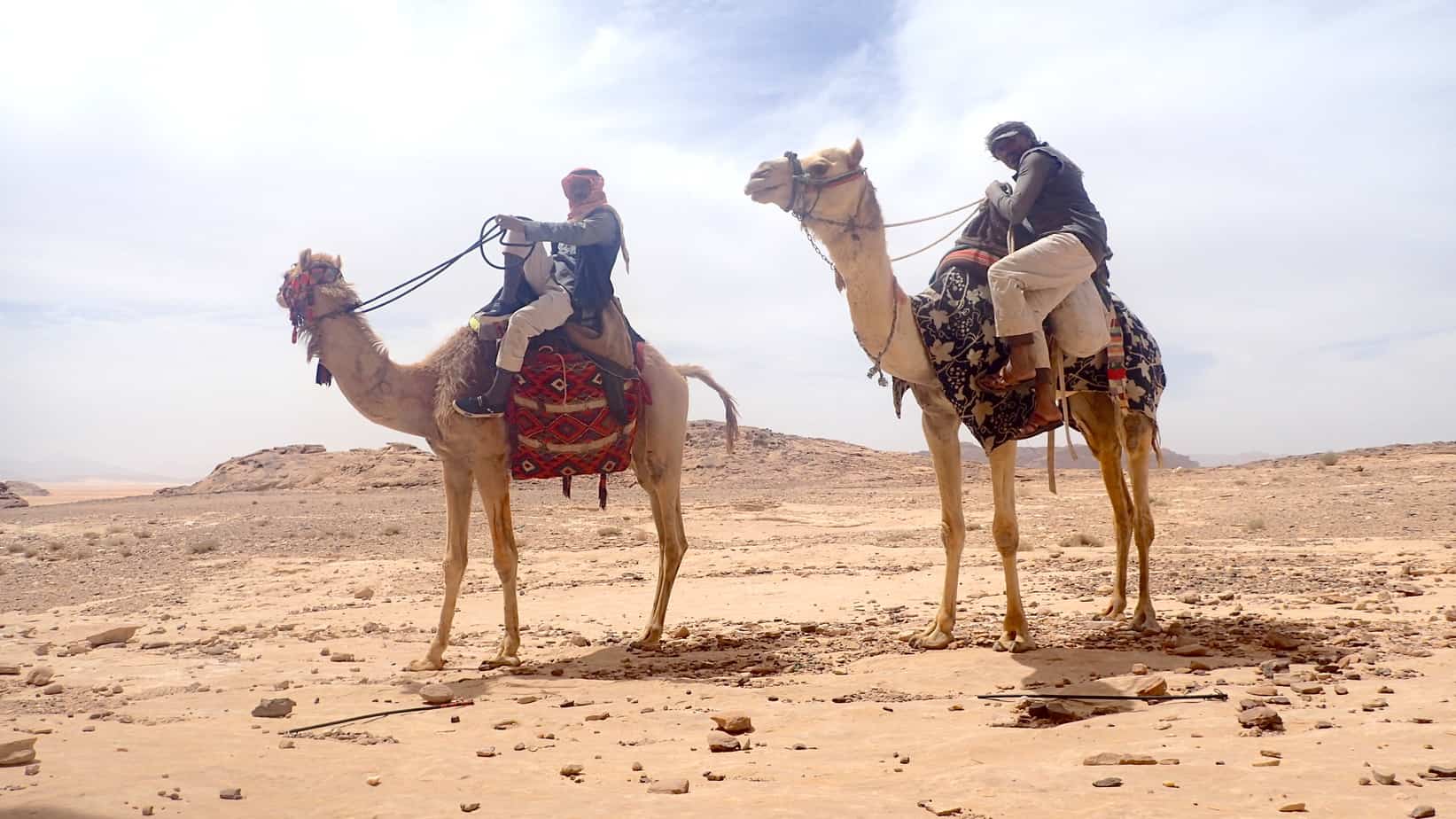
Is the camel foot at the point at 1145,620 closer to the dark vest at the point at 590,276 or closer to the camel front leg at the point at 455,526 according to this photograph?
the dark vest at the point at 590,276

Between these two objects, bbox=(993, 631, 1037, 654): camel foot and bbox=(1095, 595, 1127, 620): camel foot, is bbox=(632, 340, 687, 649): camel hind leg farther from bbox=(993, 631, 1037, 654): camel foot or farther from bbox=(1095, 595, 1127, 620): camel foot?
bbox=(1095, 595, 1127, 620): camel foot

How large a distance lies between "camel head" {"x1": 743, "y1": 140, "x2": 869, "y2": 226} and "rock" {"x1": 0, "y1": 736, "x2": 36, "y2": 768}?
4.54 metres

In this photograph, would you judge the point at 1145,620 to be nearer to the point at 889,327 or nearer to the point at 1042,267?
the point at 1042,267

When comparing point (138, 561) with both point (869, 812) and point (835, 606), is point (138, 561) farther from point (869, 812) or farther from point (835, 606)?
point (869, 812)

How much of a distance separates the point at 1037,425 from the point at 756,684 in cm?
249

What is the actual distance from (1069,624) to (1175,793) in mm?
4339

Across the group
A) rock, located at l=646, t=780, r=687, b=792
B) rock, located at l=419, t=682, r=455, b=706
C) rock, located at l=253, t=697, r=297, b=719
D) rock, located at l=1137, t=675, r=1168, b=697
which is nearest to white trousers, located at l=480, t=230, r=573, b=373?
rock, located at l=419, t=682, r=455, b=706

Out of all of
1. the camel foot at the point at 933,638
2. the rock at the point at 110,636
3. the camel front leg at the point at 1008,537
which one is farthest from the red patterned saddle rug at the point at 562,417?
the rock at the point at 110,636

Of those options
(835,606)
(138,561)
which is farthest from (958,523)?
(138,561)

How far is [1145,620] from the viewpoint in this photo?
7297mm

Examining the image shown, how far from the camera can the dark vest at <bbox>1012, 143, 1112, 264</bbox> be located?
6.86 metres

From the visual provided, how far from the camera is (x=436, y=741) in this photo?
4.98 m

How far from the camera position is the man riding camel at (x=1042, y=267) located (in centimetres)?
654

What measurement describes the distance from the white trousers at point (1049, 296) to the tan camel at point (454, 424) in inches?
107
